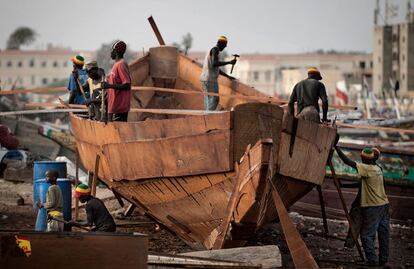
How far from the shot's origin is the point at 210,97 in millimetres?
16859

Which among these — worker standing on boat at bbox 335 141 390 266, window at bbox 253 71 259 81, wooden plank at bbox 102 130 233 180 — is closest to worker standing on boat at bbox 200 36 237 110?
wooden plank at bbox 102 130 233 180

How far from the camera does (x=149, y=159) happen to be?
13.2 meters

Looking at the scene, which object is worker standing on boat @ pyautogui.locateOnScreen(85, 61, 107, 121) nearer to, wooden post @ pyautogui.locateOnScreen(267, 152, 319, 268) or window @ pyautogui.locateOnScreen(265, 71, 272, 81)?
wooden post @ pyautogui.locateOnScreen(267, 152, 319, 268)

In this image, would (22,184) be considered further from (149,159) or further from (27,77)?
(27,77)

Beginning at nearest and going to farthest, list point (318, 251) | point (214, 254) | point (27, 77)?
point (214, 254) < point (318, 251) < point (27, 77)

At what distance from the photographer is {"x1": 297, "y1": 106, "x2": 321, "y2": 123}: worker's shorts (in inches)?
554

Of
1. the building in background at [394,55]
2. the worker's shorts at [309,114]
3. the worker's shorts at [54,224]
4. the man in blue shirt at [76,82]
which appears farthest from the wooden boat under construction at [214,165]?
the building in background at [394,55]

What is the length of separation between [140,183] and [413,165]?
235 inches

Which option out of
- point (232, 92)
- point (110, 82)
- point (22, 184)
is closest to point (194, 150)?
point (110, 82)

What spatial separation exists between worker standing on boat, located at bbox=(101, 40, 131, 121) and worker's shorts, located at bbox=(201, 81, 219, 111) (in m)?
2.66

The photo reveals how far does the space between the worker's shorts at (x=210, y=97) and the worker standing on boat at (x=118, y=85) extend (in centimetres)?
266

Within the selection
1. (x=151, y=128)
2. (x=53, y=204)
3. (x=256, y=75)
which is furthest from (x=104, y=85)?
(x=256, y=75)

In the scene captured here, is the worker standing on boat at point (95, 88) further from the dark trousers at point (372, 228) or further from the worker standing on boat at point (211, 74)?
the dark trousers at point (372, 228)

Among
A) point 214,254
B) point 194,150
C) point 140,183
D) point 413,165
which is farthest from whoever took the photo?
point 413,165
